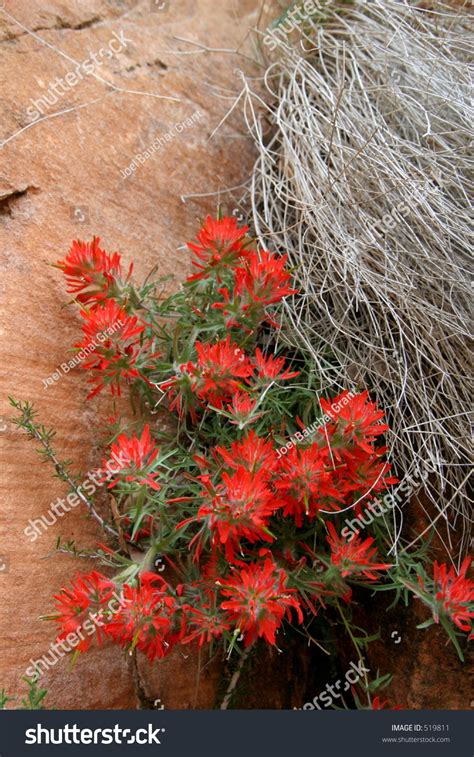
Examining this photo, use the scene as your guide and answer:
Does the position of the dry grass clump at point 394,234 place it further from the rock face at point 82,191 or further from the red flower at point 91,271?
the red flower at point 91,271

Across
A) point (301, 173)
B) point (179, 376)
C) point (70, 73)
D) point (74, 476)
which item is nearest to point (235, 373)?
point (179, 376)

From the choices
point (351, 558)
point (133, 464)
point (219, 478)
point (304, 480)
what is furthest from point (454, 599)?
point (133, 464)

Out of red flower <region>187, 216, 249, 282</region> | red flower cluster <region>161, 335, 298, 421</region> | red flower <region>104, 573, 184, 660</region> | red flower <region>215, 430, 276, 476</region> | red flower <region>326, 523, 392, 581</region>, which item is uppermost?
red flower <region>187, 216, 249, 282</region>

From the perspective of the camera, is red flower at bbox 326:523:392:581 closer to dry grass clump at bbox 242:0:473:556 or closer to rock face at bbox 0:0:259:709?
dry grass clump at bbox 242:0:473:556

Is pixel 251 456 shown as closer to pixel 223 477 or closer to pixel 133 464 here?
pixel 223 477

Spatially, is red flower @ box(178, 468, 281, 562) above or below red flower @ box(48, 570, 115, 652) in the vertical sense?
above
